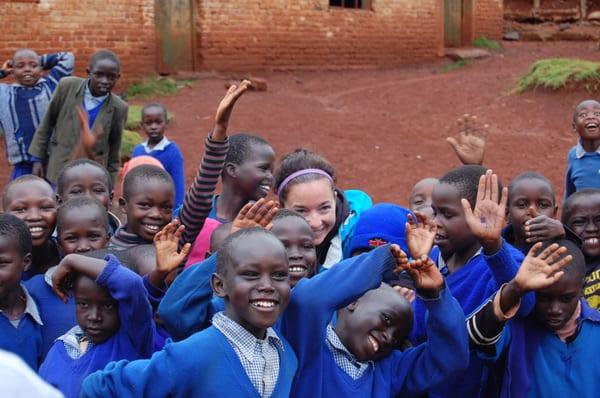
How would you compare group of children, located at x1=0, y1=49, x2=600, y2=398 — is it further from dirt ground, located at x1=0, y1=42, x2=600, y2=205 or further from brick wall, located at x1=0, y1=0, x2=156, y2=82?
brick wall, located at x1=0, y1=0, x2=156, y2=82

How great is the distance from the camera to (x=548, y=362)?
3.04 metres

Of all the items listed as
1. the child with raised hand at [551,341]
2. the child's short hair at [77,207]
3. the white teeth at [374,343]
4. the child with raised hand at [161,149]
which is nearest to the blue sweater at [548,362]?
the child with raised hand at [551,341]

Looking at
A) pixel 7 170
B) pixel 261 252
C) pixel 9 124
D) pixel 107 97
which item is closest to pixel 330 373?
pixel 261 252

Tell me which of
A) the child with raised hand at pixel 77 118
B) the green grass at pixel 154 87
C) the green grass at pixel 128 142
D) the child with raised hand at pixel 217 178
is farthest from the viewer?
the green grass at pixel 154 87

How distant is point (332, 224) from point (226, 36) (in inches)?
427

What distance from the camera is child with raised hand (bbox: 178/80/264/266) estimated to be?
12.2ft

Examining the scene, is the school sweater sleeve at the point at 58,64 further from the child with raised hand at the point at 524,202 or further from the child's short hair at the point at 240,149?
the child with raised hand at the point at 524,202

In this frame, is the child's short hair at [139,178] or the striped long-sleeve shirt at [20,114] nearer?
the child's short hair at [139,178]

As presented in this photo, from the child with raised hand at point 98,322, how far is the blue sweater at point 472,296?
1023 mm

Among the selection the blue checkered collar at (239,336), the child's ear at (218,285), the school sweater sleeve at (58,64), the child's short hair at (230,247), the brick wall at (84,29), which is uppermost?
the brick wall at (84,29)

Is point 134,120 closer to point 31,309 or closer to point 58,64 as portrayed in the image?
point 58,64

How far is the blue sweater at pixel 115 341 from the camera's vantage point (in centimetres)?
286

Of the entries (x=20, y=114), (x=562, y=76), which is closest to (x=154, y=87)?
(x=562, y=76)

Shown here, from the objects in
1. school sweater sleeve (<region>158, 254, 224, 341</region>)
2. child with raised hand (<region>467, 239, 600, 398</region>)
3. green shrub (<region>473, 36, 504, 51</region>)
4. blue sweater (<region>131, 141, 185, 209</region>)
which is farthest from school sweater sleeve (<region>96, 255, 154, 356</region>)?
green shrub (<region>473, 36, 504, 51</region>)
